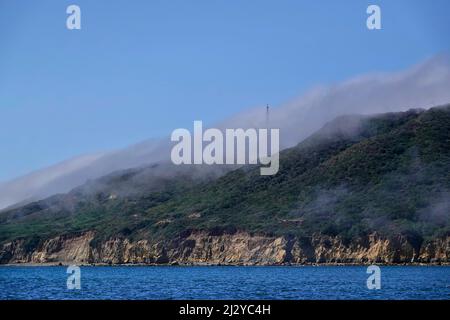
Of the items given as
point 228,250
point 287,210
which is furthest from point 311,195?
point 228,250

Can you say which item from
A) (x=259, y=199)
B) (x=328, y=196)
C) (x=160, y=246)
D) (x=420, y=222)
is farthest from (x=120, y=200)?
(x=420, y=222)

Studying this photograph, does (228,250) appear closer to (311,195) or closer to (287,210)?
(287,210)

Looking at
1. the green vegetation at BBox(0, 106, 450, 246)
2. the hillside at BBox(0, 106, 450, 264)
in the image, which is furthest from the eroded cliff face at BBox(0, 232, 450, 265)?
the green vegetation at BBox(0, 106, 450, 246)

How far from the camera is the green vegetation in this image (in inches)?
3600

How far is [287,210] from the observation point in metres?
101

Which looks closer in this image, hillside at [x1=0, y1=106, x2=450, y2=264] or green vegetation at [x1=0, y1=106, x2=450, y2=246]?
green vegetation at [x1=0, y1=106, x2=450, y2=246]

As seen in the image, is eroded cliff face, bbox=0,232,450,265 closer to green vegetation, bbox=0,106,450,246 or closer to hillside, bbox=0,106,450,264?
hillside, bbox=0,106,450,264

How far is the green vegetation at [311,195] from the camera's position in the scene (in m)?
91.4

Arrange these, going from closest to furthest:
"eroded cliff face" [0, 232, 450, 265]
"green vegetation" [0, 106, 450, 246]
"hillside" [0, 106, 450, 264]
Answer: "green vegetation" [0, 106, 450, 246]
"hillside" [0, 106, 450, 264]
"eroded cliff face" [0, 232, 450, 265]

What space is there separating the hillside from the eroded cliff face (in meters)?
0.16

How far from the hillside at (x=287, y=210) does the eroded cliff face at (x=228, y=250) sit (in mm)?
159
